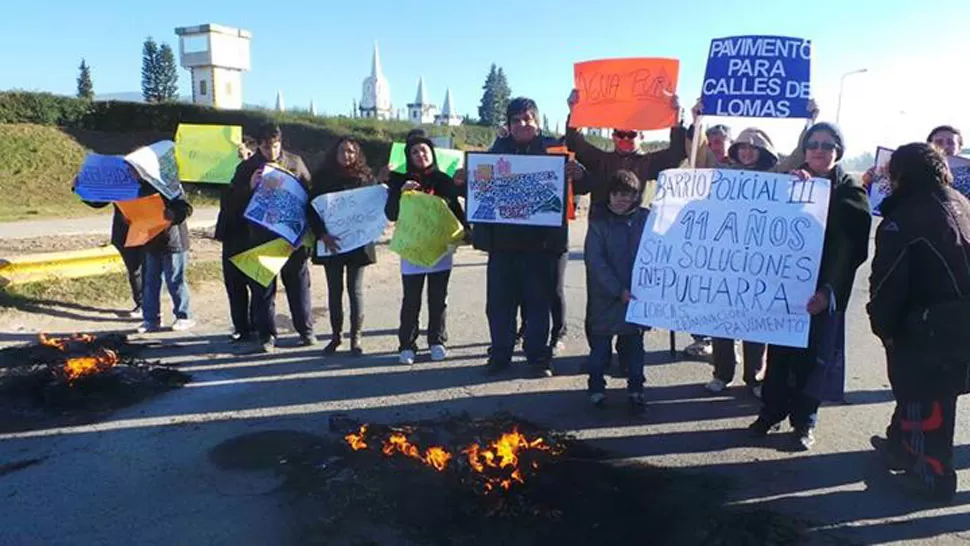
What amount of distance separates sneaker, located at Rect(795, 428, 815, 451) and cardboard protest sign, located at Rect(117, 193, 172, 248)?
6.12 m

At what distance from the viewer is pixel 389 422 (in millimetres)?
4852

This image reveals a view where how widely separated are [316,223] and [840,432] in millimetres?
4734

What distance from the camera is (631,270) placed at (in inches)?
196

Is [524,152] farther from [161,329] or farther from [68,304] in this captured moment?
[68,304]

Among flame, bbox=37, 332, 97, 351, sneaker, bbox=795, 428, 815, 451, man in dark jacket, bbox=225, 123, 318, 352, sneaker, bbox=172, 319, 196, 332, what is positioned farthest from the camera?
sneaker, bbox=172, 319, 196, 332

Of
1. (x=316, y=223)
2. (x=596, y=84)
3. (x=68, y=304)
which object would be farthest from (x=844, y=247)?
(x=68, y=304)

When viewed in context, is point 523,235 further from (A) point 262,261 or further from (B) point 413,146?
(A) point 262,261

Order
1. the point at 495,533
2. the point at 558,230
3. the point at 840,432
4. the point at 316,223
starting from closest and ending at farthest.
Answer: the point at 495,533 → the point at 840,432 → the point at 558,230 → the point at 316,223

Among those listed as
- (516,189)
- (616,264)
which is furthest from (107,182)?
(616,264)

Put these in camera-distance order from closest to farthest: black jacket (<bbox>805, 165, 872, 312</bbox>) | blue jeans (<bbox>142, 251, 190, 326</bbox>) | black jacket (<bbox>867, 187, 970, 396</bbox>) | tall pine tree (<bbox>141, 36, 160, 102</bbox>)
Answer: black jacket (<bbox>867, 187, 970, 396</bbox>)
black jacket (<bbox>805, 165, 872, 312</bbox>)
blue jeans (<bbox>142, 251, 190, 326</bbox>)
tall pine tree (<bbox>141, 36, 160, 102</bbox>)

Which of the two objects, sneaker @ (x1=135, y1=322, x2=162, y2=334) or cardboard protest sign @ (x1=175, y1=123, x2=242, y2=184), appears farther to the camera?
sneaker @ (x1=135, y1=322, x2=162, y2=334)

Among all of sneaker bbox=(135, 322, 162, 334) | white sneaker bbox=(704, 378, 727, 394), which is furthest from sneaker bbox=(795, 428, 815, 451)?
sneaker bbox=(135, 322, 162, 334)

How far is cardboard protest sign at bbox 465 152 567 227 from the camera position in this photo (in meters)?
5.66

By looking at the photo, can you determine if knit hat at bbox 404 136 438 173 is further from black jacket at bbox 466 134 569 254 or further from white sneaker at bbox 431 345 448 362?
white sneaker at bbox 431 345 448 362
